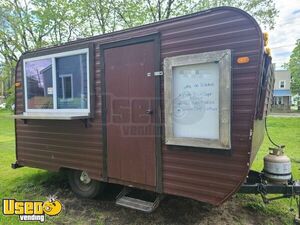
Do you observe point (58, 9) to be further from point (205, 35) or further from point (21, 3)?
point (205, 35)

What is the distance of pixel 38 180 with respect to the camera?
5000 mm

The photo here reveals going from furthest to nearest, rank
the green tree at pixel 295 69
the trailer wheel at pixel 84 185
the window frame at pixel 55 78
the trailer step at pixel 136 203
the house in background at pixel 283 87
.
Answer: the house in background at pixel 283 87, the green tree at pixel 295 69, the trailer wheel at pixel 84 185, the window frame at pixel 55 78, the trailer step at pixel 136 203

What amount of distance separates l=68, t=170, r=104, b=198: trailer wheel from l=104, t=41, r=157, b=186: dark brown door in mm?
576

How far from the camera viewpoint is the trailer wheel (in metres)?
4.04

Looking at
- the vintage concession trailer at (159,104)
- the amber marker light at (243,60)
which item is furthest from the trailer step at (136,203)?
the amber marker light at (243,60)

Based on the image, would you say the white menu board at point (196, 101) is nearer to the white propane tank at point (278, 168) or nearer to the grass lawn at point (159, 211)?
the white propane tank at point (278, 168)

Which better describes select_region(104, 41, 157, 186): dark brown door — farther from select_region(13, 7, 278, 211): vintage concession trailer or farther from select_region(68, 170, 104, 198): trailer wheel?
select_region(68, 170, 104, 198): trailer wheel

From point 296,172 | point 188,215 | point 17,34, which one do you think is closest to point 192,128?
point 188,215

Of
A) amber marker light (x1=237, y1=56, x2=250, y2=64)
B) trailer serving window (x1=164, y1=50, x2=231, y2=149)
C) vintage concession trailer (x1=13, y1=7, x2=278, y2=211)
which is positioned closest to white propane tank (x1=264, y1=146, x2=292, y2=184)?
vintage concession trailer (x1=13, y1=7, x2=278, y2=211)

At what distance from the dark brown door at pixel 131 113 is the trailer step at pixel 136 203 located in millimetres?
250

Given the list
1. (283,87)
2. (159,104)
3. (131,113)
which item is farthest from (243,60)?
(283,87)

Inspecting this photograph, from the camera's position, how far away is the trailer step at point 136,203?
3.16 m

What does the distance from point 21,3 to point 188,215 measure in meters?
19.1

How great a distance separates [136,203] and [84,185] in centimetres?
130
